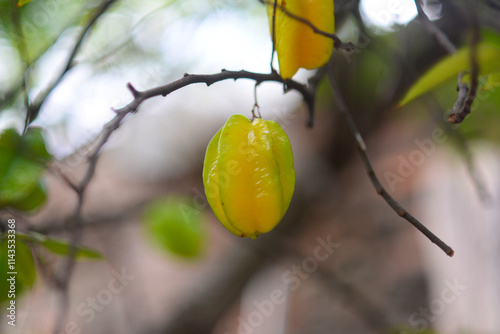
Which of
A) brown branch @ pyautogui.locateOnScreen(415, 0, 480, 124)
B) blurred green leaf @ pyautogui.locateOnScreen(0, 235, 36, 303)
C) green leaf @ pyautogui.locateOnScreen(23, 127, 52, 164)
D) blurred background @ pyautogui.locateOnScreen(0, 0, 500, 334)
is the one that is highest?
brown branch @ pyautogui.locateOnScreen(415, 0, 480, 124)

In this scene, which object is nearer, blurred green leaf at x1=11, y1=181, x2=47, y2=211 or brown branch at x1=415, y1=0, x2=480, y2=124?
brown branch at x1=415, y1=0, x2=480, y2=124

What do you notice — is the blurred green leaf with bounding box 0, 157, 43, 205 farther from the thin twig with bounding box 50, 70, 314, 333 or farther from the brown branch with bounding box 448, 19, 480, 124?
the brown branch with bounding box 448, 19, 480, 124

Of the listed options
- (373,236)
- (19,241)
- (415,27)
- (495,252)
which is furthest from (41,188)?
(373,236)

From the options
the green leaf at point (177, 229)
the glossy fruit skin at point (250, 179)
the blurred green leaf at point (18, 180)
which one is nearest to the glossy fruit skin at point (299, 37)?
the glossy fruit skin at point (250, 179)

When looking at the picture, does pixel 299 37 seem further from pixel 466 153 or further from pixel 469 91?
pixel 466 153

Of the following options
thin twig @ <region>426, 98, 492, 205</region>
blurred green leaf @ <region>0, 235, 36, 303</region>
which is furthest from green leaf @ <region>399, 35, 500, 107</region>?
blurred green leaf @ <region>0, 235, 36, 303</region>

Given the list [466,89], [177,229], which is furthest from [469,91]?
[177,229]

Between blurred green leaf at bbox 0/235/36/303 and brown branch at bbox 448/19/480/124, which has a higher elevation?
brown branch at bbox 448/19/480/124
